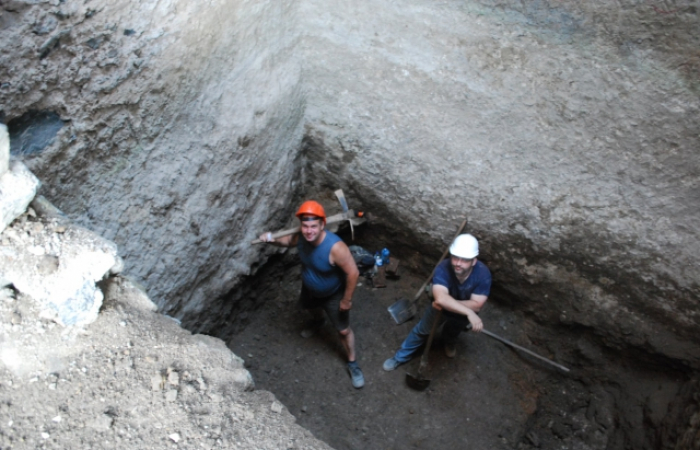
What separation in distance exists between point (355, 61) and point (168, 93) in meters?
1.39

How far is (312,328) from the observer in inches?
190

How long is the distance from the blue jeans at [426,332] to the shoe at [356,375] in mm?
322

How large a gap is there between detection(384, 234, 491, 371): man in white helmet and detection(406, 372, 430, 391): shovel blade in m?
0.32

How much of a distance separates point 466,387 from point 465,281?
3.48 feet

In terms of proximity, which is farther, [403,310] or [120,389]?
[403,310]

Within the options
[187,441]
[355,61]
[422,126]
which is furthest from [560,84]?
[187,441]

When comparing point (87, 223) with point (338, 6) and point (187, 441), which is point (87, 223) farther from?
point (338, 6)

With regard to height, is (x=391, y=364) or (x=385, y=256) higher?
(x=385, y=256)

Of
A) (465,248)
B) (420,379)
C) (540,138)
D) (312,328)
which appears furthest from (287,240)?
(540,138)

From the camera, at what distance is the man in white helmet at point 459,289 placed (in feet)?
12.3

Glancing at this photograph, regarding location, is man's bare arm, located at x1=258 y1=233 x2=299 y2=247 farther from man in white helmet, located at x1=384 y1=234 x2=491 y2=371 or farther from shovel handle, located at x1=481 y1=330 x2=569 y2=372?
shovel handle, located at x1=481 y1=330 x2=569 y2=372

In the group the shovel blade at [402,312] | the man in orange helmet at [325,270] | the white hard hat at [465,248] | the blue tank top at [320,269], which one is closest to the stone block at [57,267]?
the man in orange helmet at [325,270]

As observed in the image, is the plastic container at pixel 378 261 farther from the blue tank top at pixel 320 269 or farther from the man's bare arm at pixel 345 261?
the man's bare arm at pixel 345 261

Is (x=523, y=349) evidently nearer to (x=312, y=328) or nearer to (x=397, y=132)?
(x=312, y=328)
